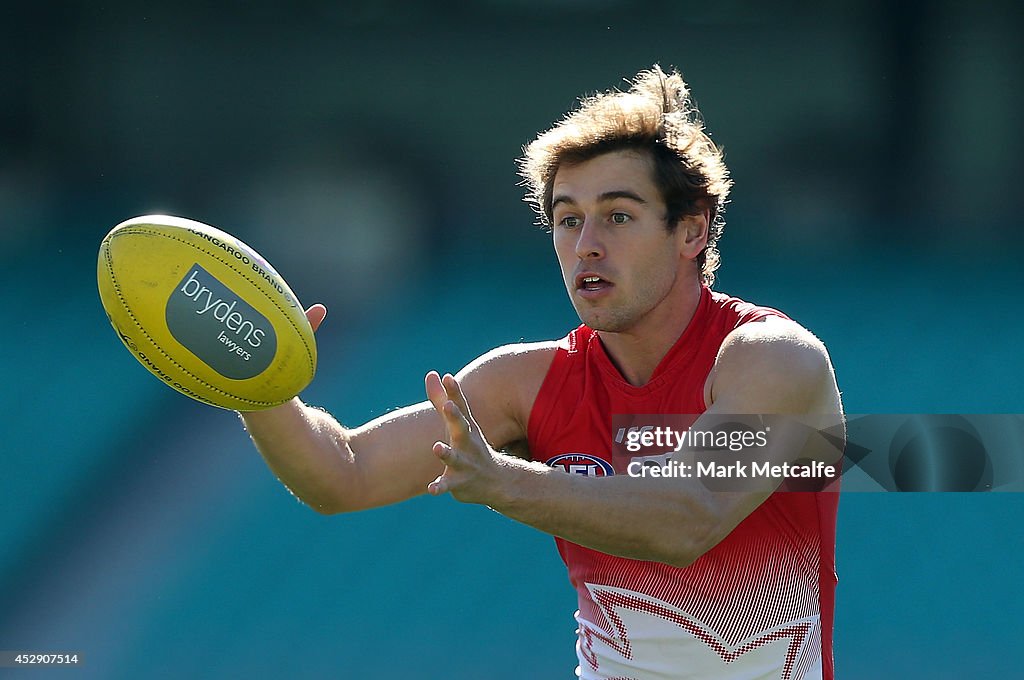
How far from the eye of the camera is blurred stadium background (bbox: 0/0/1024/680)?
235 inches

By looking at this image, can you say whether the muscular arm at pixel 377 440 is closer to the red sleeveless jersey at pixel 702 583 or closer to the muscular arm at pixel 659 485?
the red sleeveless jersey at pixel 702 583

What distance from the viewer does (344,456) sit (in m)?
2.85

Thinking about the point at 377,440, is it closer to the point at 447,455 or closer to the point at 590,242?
the point at 590,242

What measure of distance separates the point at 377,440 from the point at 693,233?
958mm

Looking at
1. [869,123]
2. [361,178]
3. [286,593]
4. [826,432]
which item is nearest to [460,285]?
[361,178]

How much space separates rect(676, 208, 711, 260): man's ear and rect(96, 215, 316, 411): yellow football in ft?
3.23

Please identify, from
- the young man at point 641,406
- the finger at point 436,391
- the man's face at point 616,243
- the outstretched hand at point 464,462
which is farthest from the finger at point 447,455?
the man's face at point 616,243

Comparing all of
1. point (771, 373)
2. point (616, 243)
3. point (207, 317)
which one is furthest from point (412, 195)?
point (771, 373)

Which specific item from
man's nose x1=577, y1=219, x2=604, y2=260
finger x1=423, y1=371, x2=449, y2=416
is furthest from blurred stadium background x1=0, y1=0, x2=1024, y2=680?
finger x1=423, y1=371, x2=449, y2=416

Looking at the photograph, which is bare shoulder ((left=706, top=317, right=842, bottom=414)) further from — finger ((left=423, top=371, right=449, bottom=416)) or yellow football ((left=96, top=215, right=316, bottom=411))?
yellow football ((left=96, top=215, right=316, bottom=411))

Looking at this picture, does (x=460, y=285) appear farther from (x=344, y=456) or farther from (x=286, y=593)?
(x=344, y=456)

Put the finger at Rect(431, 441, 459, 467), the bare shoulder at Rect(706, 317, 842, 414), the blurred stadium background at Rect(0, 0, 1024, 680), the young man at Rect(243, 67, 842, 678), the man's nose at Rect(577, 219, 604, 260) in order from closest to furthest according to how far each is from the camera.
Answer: the finger at Rect(431, 441, 459, 467), the bare shoulder at Rect(706, 317, 842, 414), the young man at Rect(243, 67, 842, 678), the man's nose at Rect(577, 219, 604, 260), the blurred stadium background at Rect(0, 0, 1024, 680)

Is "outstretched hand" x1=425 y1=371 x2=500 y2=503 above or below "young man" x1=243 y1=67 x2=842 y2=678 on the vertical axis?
below

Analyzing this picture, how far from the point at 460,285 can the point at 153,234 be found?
4.07m
